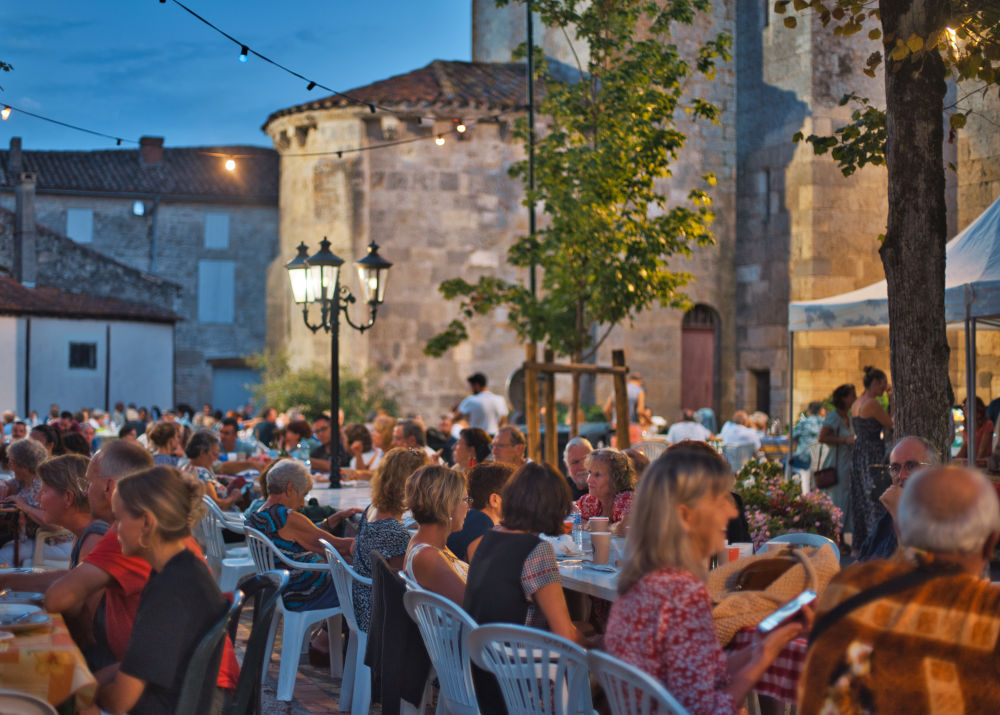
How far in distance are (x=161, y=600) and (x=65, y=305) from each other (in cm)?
2920

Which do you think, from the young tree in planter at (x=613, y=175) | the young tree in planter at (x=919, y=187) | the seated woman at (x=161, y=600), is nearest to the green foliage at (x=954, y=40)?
the young tree in planter at (x=919, y=187)

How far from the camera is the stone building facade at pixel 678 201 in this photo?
63.3 ft

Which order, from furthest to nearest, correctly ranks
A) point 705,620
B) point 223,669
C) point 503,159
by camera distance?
point 503,159 < point 223,669 < point 705,620

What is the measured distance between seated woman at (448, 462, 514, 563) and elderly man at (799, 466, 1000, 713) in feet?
8.16

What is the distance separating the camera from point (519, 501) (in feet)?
13.1

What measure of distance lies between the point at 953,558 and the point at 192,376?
3240 centimetres

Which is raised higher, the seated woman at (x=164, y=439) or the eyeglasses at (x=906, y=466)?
the eyeglasses at (x=906, y=466)

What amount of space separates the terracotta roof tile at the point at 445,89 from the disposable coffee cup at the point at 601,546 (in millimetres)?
15652

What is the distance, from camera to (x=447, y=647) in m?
4.00

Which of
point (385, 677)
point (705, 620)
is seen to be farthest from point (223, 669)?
point (705, 620)

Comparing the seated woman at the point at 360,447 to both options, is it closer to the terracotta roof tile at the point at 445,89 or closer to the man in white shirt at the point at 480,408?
the man in white shirt at the point at 480,408

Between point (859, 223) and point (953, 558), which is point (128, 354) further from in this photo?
point (953, 558)

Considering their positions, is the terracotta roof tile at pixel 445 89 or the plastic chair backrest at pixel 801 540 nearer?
the plastic chair backrest at pixel 801 540

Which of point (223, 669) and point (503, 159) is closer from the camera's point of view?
point (223, 669)
